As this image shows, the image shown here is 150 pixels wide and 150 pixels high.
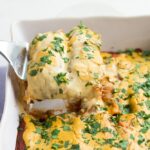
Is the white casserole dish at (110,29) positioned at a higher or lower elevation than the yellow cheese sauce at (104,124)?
higher

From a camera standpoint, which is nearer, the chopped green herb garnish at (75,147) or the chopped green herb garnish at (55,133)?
the chopped green herb garnish at (75,147)

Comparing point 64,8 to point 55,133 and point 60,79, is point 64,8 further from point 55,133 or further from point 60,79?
point 55,133

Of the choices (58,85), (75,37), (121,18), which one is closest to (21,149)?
(58,85)

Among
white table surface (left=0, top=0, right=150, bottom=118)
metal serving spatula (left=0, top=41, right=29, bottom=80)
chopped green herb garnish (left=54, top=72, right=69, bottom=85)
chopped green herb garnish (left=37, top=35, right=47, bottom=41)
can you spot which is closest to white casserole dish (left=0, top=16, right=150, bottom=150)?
metal serving spatula (left=0, top=41, right=29, bottom=80)

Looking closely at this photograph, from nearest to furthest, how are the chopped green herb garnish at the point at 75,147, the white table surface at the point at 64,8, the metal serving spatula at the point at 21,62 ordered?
1. the chopped green herb garnish at the point at 75,147
2. the metal serving spatula at the point at 21,62
3. the white table surface at the point at 64,8

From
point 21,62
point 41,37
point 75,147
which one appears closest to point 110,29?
point 41,37

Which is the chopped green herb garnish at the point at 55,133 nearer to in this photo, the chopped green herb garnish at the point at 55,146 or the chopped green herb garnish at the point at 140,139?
the chopped green herb garnish at the point at 55,146

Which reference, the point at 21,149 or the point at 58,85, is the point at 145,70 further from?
the point at 21,149

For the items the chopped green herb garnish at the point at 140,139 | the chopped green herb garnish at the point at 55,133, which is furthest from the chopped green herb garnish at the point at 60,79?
the chopped green herb garnish at the point at 140,139
